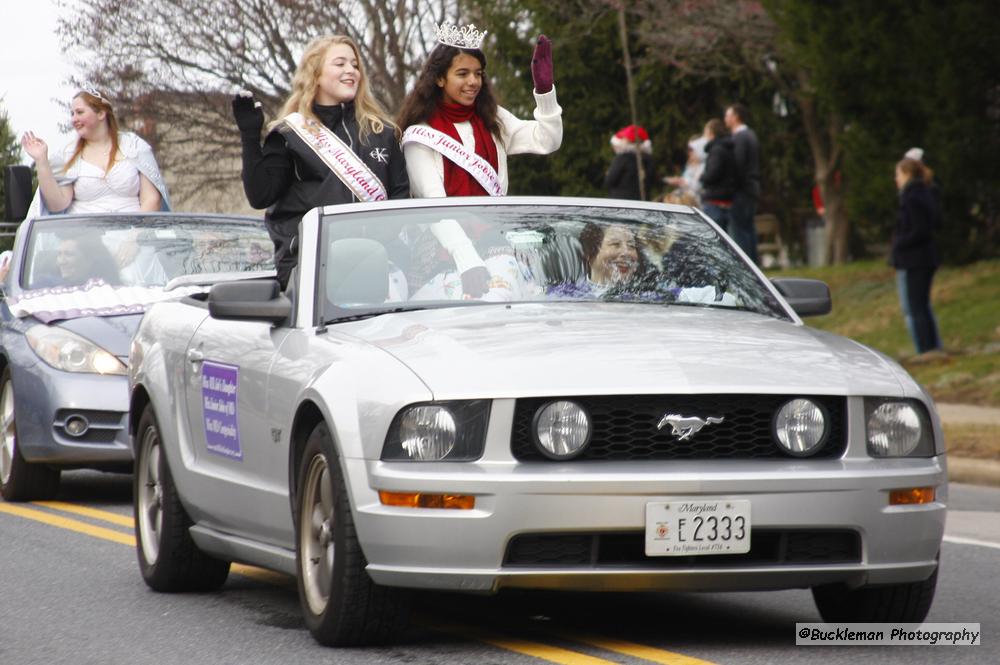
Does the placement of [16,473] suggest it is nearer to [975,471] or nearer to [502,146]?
[502,146]

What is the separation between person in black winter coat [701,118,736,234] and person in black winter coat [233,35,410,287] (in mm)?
11613

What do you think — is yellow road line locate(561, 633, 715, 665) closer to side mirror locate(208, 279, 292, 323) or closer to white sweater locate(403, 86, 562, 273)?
side mirror locate(208, 279, 292, 323)

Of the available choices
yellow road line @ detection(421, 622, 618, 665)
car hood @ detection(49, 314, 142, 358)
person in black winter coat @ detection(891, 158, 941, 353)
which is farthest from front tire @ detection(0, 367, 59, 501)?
person in black winter coat @ detection(891, 158, 941, 353)

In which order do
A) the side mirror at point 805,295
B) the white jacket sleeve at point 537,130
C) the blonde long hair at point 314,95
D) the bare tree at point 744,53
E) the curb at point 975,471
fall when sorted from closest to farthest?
the side mirror at point 805,295
the blonde long hair at point 314,95
the white jacket sleeve at point 537,130
the curb at point 975,471
the bare tree at point 744,53

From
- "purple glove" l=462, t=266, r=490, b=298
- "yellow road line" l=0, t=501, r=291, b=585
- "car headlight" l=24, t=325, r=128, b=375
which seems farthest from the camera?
"car headlight" l=24, t=325, r=128, b=375

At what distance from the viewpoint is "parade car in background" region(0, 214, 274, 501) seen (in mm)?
10562

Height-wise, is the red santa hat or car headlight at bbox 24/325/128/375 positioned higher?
the red santa hat

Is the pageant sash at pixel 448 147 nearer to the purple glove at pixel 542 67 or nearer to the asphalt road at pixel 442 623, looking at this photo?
the purple glove at pixel 542 67

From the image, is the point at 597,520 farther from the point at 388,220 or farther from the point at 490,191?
the point at 490,191

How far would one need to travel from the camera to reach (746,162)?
66.2 feet

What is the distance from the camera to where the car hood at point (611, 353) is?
18.7 feet

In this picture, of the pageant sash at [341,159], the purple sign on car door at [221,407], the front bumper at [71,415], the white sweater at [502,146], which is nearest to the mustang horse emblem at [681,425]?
Result: the white sweater at [502,146]

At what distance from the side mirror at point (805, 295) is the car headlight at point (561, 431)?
170 cm

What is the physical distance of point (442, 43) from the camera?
8.71 meters
